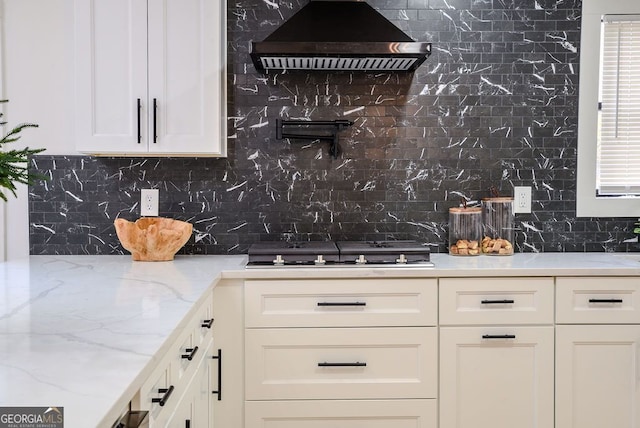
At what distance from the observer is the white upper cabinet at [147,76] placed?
8.15ft

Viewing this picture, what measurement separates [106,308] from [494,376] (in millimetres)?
1566

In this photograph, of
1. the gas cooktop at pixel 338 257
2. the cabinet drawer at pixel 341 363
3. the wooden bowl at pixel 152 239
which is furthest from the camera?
the wooden bowl at pixel 152 239

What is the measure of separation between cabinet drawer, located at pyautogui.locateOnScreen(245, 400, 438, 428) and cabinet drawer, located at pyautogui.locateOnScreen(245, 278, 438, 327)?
→ 321 millimetres

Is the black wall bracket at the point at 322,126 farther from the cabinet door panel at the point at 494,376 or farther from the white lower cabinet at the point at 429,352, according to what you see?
the cabinet door panel at the point at 494,376

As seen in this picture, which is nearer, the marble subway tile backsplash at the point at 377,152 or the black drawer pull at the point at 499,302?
the black drawer pull at the point at 499,302

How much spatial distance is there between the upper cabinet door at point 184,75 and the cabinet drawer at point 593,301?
1618mm

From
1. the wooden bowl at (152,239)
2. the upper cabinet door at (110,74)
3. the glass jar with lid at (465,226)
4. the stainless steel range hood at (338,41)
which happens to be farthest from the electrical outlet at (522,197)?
the upper cabinet door at (110,74)

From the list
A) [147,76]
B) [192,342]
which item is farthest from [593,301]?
[147,76]

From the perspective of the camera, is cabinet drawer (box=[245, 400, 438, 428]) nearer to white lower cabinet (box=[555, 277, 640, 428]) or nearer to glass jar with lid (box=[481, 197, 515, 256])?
white lower cabinet (box=[555, 277, 640, 428])

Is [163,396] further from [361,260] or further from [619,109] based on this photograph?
[619,109]

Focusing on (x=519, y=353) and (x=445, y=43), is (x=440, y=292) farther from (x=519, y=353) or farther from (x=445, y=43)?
(x=445, y=43)

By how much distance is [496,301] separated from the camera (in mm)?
2305

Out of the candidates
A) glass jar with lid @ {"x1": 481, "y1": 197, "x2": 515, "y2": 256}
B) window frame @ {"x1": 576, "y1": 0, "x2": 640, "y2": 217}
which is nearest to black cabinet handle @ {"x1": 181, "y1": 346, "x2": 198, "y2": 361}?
glass jar with lid @ {"x1": 481, "y1": 197, "x2": 515, "y2": 256}

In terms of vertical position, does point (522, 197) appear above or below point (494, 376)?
above
